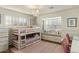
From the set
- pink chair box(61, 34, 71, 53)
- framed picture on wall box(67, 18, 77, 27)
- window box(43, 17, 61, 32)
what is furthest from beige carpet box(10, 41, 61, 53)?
framed picture on wall box(67, 18, 77, 27)

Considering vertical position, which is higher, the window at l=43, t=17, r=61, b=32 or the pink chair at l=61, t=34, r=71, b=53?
the window at l=43, t=17, r=61, b=32

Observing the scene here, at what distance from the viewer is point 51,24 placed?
1.02m

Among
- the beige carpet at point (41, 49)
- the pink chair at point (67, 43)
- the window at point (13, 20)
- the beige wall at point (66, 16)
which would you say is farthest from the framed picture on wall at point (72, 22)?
the window at point (13, 20)

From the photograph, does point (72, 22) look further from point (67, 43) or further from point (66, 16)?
point (67, 43)

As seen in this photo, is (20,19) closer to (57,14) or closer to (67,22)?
(57,14)

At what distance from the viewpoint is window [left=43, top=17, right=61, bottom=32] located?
0.97 m

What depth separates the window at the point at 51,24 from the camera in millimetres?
971

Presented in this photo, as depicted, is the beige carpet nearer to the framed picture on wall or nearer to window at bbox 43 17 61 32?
window at bbox 43 17 61 32

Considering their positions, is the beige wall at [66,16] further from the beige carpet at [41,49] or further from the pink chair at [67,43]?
the beige carpet at [41,49]

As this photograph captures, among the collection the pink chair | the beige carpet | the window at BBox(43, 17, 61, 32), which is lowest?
the beige carpet

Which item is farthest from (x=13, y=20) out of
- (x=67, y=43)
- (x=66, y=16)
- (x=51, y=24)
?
(x=67, y=43)

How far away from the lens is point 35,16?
1009mm
